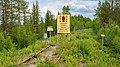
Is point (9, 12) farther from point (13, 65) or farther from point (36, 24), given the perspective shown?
point (13, 65)

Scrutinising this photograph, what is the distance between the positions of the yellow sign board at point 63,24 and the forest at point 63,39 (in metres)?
1.60

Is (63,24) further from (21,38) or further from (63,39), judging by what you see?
(21,38)

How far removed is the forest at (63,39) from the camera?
1902 centimetres

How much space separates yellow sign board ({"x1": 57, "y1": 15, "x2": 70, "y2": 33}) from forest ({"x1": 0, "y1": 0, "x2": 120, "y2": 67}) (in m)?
1.60

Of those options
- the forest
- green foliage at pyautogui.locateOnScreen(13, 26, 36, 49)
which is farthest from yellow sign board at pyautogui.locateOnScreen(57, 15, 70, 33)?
green foliage at pyautogui.locateOnScreen(13, 26, 36, 49)

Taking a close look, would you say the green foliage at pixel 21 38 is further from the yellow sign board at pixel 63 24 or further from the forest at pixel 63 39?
the yellow sign board at pixel 63 24

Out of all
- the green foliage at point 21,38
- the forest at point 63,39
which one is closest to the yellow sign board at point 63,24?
the forest at point 63,39

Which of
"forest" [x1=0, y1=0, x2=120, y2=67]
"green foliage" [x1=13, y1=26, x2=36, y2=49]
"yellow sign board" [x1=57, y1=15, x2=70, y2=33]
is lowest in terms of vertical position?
"green foliage" [x1=13, y1=26, x2=36, y2=49]

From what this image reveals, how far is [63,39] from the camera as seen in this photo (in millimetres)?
22359

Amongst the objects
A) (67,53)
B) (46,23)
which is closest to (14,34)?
(46,23)

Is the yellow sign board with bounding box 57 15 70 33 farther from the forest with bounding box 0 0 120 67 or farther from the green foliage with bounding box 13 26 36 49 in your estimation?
the green foliage with bounding box 13 26 36 49

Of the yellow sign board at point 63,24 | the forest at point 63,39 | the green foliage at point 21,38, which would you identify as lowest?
the green foliage at point 21,38

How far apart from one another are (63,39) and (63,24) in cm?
303

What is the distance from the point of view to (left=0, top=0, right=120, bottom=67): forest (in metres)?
19.0
